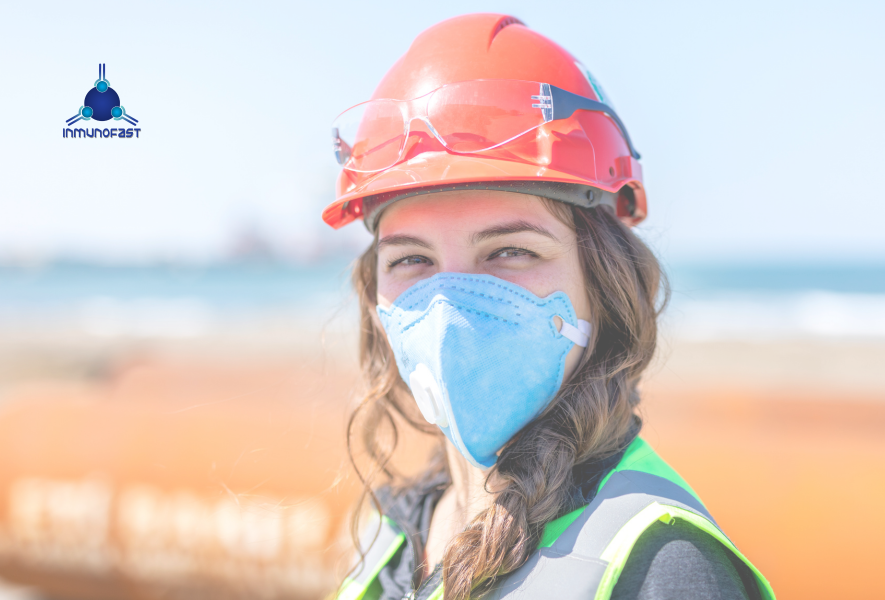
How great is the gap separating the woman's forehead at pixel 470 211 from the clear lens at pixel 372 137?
21cm

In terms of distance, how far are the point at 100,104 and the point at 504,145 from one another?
2771mm

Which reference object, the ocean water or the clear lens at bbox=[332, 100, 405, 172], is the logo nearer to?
the clear lens at bbox=[332, 100, 405, 172]

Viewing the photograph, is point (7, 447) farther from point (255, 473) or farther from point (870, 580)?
point (870, 580)

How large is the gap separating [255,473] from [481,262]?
3.29 meters

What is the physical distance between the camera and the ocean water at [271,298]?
767 inches

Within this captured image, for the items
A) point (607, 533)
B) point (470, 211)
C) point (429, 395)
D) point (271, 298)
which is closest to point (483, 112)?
point (470, 211)

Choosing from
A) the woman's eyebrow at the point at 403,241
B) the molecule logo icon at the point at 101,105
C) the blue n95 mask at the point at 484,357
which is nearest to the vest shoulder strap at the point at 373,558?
the blue n95 mask at the point at 484,357

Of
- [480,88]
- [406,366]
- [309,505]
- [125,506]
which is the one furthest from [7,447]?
[480,88]

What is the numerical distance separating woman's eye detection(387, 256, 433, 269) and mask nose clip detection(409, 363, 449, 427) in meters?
0.29

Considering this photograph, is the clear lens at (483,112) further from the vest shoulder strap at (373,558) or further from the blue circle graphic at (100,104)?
Answer: the blue circle graphic at (100,104)

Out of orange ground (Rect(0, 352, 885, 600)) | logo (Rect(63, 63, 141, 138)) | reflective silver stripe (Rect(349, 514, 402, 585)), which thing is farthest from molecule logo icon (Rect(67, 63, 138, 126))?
reflective silver stripe (Rect(349, 514, 402, 585))

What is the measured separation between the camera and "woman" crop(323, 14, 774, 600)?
1.29 metres

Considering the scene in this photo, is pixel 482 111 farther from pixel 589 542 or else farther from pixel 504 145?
pixel 589 542

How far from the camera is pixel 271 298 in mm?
30359
